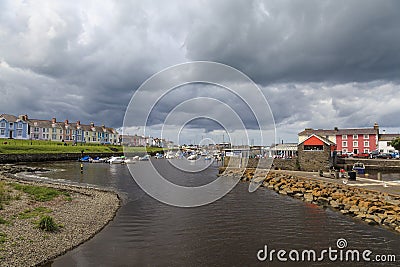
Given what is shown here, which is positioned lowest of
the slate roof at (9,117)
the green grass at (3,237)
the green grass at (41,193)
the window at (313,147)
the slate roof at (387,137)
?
the green grass at (3,237)

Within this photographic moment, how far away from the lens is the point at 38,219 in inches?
632

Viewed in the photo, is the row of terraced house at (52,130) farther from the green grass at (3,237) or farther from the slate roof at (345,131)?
the green grass at (3,237)

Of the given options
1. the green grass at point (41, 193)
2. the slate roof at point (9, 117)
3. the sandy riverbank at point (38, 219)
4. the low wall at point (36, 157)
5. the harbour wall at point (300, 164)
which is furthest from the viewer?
the slate roof at point (9, 117)

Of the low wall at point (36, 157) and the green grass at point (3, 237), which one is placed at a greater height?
the low wall at point (36, 157)

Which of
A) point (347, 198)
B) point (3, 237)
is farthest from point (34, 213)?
point (347, 198)

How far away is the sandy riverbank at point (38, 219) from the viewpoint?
11.9 metres

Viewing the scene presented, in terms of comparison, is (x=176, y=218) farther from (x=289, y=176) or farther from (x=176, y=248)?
(x=289, y=176)

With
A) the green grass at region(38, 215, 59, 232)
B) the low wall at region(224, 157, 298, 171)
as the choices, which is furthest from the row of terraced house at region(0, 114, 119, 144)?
the green grass at region(38, 215, 59, 232)

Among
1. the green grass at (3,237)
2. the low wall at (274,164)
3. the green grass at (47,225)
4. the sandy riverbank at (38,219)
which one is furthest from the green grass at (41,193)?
the low wall at (274,164)

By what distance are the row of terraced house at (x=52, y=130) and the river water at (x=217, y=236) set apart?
101493mm

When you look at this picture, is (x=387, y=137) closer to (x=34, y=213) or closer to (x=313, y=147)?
(x=313, y=147)

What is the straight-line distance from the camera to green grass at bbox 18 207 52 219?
53.2ft

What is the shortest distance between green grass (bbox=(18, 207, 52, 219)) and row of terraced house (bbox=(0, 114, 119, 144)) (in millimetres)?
101441

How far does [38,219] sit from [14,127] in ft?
353
